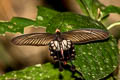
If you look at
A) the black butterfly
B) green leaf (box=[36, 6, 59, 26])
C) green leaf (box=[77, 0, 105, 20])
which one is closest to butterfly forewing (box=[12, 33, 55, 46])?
the black butterfly

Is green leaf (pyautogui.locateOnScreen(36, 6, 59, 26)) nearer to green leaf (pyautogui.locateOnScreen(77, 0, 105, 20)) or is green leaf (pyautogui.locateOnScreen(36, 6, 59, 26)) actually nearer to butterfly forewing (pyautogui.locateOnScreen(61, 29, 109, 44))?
green leaf (pyautogui.locateOnScreen(77, 0, 105, 20))


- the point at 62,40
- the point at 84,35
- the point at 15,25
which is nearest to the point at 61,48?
the point at 62,40

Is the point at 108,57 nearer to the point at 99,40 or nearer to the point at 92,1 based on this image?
the point at 99,40

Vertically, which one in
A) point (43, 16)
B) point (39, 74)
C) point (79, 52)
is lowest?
point (39, 74)

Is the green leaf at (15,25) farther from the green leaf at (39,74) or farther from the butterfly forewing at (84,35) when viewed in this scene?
the butterfly forewing at (84,35)

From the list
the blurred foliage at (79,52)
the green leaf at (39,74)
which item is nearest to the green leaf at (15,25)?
the blurred foliage at (79,52)

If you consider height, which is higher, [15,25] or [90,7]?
[90,7]

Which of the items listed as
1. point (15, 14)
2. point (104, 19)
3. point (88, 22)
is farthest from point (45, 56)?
point (88, 22)

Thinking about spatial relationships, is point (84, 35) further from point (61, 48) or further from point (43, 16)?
point (43, 16)
